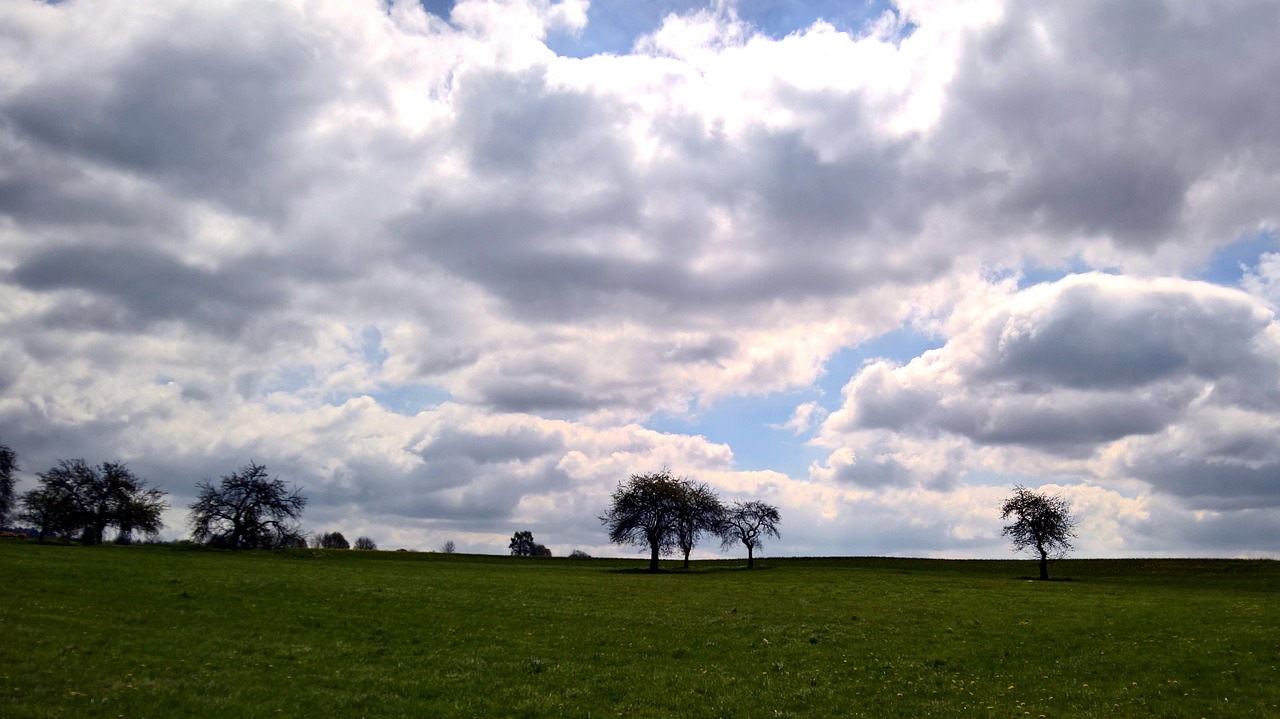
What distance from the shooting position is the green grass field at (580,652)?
22.7 m

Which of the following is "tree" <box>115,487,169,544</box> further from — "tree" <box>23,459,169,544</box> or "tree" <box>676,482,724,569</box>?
"tree" <box>676,482,724,569</box>

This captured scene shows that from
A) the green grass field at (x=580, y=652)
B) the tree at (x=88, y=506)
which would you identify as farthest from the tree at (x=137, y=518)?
the green grass field at (x=580, y=652)

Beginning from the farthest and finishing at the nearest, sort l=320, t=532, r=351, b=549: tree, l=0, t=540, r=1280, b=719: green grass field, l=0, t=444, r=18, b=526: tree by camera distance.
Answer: l=320, t=532, r=351, b=549: tree
l=0, t=444, r=18, b=526: tree
l=0, t=540, r=1280, b=719: green grass field

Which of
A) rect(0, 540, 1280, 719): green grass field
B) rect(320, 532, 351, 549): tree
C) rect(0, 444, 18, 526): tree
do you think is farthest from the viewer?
rect(320, 532, 351, 549): tree

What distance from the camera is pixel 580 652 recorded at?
30.1 m

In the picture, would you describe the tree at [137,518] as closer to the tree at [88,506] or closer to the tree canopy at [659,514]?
the tree at [88,506]

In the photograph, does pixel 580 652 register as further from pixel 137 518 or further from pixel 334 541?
pixel 334 541

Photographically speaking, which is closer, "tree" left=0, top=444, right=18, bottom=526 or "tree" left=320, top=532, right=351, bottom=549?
"tree" left=0, top=444, right=18, bottom=526

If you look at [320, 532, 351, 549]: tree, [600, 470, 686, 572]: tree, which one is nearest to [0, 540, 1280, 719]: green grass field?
[600, 470, 686, 572]: tree

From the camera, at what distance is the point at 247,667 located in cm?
2572

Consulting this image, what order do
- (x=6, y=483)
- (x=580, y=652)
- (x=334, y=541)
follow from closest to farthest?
(x=580, y=652), (x=6, y=483), (x=334, y=541)

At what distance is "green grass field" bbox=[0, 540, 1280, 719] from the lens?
2269 centimetres

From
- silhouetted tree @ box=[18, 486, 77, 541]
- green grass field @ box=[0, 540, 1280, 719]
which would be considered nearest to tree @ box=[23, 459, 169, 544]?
silhouetted tree @ box=[18, 486, 77, 541]

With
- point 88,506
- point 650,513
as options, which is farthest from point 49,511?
point 650,513
